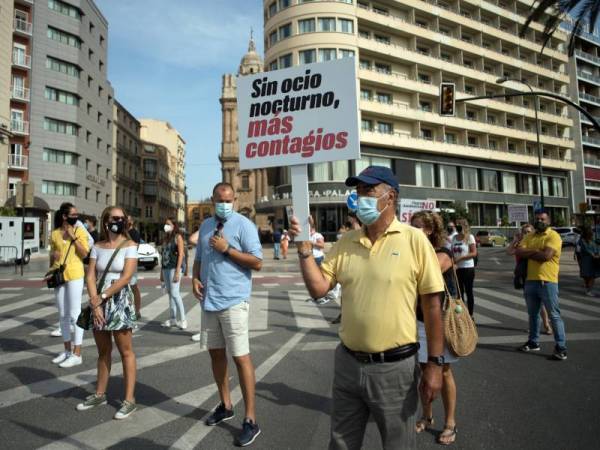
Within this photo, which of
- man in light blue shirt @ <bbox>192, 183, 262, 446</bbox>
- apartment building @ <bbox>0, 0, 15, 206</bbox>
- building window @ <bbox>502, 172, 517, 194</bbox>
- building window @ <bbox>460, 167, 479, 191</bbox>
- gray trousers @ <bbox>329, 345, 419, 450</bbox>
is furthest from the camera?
building window @ <bbox>502, 172, 517, 194</bbox>

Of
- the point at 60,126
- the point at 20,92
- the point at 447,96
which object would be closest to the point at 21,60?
the point at 20,92

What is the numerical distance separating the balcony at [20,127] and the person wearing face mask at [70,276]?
128ft

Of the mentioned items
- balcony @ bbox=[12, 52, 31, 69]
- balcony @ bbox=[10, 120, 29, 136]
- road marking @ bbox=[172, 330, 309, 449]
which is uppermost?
balcony @ bbox=[12, 52, 31, 69]

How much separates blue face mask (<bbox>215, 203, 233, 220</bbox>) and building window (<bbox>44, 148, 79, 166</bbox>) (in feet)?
140

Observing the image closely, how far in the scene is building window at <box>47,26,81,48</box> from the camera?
3956 centimetres

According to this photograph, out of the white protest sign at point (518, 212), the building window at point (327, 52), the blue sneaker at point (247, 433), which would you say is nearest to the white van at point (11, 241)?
the blue sneaker at point (247, 433)

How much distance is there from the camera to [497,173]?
44250 mm

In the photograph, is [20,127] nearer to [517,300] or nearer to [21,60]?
[21,60]

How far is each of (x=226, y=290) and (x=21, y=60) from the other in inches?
1751

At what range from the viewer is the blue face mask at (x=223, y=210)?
11.8ft

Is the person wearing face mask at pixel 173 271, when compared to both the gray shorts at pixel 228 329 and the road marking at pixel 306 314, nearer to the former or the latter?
the road marking at pixel 306 314

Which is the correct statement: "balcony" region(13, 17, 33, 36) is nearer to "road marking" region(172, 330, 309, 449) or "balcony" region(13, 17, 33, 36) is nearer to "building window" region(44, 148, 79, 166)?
"building window" region(44, 148, 79, 166)

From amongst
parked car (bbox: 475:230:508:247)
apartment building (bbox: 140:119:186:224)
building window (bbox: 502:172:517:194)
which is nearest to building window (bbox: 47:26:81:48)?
apartment building (bbox: 140:119:186:224)

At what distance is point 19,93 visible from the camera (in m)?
37.7
